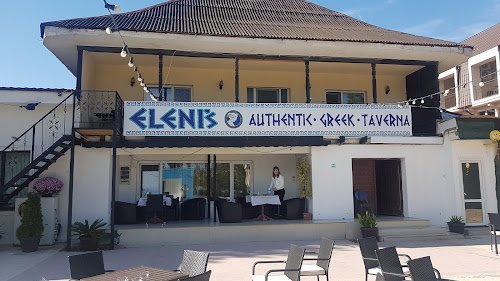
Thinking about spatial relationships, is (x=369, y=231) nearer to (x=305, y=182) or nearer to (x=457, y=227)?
(x=305, y=182)

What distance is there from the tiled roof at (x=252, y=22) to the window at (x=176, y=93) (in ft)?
8.02

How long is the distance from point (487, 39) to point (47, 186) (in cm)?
2726

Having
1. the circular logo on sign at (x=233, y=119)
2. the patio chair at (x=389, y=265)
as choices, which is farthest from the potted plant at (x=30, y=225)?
the patio chair at (x=389, y=265)

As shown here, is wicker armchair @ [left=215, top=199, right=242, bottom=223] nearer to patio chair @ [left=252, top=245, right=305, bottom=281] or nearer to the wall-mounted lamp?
the wall-mounted lamp

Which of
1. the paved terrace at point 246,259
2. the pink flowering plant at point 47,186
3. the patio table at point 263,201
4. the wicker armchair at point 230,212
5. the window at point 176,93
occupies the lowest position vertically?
the paved terrace at point 246,259

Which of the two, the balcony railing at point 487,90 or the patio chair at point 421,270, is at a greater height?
the balcony railing at point 487,90

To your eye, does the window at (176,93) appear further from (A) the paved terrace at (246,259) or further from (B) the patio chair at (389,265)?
(B) the patio chair at (389,265)

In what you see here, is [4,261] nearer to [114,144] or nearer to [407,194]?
[114,144]

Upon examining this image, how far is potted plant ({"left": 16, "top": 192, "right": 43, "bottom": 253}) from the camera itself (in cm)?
1025

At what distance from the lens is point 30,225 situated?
10.4 metres

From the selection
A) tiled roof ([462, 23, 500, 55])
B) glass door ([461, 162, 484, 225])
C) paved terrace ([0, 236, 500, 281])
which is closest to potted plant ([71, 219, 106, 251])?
paved terrace ([0, 236, 500, 281])

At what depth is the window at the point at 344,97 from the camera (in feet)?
53.4

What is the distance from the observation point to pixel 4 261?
30.2 ft

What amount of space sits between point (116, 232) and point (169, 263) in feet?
9.70
